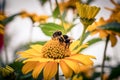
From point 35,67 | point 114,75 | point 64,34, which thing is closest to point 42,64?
point 35,67

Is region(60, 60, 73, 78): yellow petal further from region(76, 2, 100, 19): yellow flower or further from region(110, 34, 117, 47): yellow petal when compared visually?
region(110, 34, 117, 47): yellow petal

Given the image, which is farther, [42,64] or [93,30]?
[93,30]

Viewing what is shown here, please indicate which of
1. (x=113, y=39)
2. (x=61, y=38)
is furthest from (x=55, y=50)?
(x=113, y=39)

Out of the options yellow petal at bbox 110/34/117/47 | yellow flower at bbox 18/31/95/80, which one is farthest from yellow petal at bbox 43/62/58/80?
yellow petal at bbox 110/34/117/47

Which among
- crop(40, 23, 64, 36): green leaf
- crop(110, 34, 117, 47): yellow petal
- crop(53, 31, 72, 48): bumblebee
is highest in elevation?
crop(40, 23, 64, 36): green leaf

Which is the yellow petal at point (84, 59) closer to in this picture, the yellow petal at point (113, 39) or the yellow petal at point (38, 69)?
the yellow petal at point (38, 69)

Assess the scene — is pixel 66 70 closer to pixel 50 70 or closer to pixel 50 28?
pixel 50 70

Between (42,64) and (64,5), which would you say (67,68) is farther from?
(64,5)
